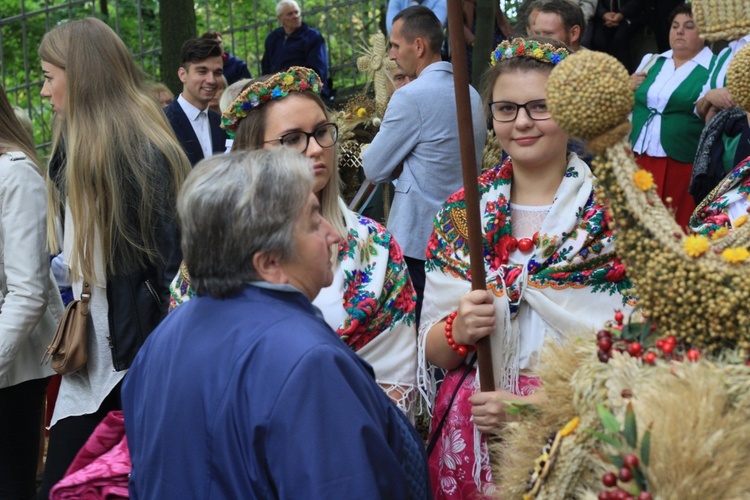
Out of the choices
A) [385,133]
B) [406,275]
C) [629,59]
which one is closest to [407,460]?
[406,275]

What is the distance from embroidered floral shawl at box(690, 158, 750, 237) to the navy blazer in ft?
13.8

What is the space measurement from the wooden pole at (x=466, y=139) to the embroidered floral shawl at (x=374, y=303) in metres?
0.41

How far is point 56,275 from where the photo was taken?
16.3ft

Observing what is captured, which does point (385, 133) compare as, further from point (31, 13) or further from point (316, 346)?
point (31, 13)

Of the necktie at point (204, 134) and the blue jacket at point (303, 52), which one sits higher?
the blue jacket at point (303, 52)

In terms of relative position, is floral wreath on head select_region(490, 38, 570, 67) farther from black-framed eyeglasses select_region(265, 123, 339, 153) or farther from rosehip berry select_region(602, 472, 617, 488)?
rosehip berry select_region(602, 472, 617, 488)

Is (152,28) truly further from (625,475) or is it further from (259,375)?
(625,475)

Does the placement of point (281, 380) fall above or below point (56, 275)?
above

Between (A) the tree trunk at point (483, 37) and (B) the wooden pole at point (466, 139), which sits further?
(A) the tree trunk at point (483, 37)

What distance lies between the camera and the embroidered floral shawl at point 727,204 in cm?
273

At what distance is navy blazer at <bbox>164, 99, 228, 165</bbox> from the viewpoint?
6645 mm

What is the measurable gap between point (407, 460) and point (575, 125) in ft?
2.76

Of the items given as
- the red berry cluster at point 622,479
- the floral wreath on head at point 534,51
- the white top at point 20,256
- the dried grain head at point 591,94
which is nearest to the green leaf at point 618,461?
the red berry cluster at point 622,479

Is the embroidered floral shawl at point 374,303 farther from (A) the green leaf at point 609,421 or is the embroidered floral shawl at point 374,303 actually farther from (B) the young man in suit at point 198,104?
(B) the young man in suit at point 198,104
